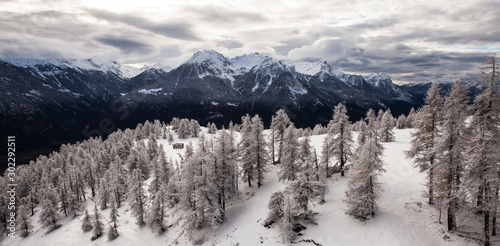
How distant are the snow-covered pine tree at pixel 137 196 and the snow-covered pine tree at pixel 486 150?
1539 inches

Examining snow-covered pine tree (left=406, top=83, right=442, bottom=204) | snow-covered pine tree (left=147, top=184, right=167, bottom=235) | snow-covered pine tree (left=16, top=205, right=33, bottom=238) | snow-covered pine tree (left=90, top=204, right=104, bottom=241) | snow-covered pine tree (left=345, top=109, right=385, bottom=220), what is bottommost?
snow-covered pine tree (left=16, top=205, right=33, bottom=238)

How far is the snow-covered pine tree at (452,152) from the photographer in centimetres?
1895

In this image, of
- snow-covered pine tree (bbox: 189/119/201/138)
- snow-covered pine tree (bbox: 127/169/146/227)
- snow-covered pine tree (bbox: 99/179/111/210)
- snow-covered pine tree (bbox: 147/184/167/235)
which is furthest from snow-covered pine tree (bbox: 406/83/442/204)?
snow-covered pine tree (bbox: 189/119/201/138)

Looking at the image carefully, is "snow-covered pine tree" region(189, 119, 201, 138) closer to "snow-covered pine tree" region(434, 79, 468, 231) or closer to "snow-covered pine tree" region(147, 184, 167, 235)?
"snow-covered pine tree" region(147, 184, 167, 235)

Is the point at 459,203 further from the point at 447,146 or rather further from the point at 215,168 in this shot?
the point at 215,168

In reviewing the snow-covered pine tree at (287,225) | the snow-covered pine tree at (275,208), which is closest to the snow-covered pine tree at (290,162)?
the snow-covered pine tree at (275,208)

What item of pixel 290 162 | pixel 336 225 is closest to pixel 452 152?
pixel 336 225

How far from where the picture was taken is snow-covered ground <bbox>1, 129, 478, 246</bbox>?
22953mm

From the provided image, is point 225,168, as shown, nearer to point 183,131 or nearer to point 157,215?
point 157,215

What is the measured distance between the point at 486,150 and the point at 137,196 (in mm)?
41426

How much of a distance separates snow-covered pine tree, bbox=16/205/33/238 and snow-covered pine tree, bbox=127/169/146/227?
28.3 meters

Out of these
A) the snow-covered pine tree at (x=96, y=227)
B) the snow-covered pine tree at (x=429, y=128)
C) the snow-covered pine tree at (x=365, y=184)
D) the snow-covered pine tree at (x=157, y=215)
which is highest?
the snow-covered pine tree at (x=429, y=128)

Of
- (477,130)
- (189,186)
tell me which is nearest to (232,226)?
(189,186)

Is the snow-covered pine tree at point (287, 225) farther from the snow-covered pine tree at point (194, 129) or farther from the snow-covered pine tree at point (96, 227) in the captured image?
the snow-covered pine tree at point (194, 129)
